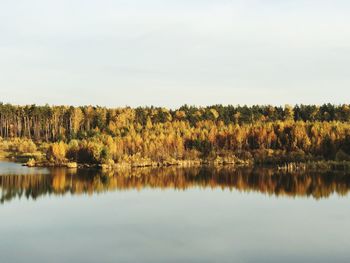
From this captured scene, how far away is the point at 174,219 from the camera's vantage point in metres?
32.0

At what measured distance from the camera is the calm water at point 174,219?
23.3 metres

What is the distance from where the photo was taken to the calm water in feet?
76.6

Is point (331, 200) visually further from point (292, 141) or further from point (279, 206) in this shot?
point (292, 141)

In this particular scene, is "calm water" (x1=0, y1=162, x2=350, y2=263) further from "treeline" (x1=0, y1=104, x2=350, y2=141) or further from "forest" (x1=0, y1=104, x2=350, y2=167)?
"treeline" (x1=0, y1=104, x2=350, y2=141)

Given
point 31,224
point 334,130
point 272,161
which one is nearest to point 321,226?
point 31,224

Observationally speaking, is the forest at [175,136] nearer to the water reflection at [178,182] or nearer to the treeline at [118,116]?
the treeline at [118,116]

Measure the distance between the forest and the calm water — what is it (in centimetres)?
2277

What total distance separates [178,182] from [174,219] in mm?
21114

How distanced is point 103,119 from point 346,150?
182 feet

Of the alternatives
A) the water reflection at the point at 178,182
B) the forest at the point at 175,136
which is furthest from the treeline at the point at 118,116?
the water reflection at the point at 178,182

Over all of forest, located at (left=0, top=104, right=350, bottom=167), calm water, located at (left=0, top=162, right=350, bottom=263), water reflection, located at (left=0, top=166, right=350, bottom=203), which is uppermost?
forest, located at (left=0, top=104, right=350, bottom=167)

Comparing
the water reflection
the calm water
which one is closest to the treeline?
the water reflection

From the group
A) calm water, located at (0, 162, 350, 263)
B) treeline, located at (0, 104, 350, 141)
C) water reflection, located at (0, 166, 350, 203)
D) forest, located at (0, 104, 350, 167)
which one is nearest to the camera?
calm water, located at (0, 162, 350, 263)

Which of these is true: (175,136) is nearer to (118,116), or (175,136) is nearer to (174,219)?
(118,116)
